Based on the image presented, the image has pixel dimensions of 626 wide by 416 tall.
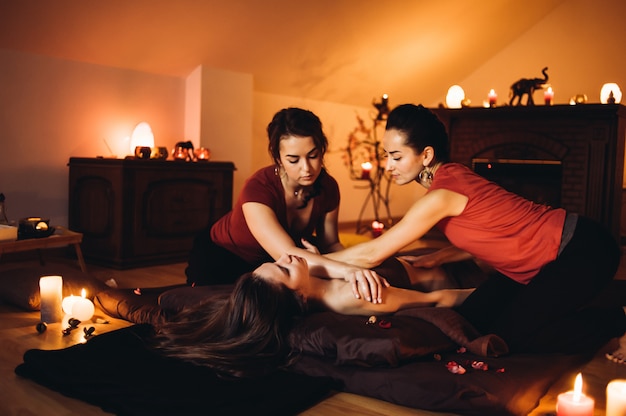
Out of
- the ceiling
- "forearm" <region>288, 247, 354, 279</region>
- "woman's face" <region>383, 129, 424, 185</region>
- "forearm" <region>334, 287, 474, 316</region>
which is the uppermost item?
the ceiling

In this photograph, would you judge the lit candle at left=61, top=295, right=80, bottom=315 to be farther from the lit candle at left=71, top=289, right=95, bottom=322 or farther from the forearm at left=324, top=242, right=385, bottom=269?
the forearm at left=324, top=242, right=385, bottom=269

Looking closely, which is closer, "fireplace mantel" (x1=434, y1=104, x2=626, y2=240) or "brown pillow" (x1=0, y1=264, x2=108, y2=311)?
"brown pillow" (x1=0, y1=264, x2=108, y2=311)

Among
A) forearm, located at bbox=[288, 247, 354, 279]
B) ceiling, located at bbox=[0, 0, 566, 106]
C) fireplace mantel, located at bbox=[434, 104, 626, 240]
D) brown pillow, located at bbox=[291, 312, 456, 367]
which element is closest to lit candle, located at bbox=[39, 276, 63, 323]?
forearm, located at bbox=[288, 247, 354, 279]

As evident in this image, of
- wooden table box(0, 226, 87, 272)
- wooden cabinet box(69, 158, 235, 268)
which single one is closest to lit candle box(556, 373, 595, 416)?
wooden table box(0, 226, 87, 272)

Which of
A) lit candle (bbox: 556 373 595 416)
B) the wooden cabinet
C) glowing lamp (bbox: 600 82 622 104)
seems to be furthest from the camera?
glowing lamp (bbox: 600 82 622 104)

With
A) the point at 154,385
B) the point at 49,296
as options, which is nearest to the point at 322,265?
the point at 154,385

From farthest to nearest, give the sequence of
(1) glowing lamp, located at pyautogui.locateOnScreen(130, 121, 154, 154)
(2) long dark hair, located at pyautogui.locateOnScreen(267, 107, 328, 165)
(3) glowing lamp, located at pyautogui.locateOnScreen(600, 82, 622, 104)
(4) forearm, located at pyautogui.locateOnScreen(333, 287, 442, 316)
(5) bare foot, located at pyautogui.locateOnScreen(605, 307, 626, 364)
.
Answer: (3) glowing lamp, located at pyautogui.locateOnScreen(600, 82, 622, 104), (1) glowing lamp, located at pyautogui.locateOnScreen(130, 121, 154, 154), (2) long dark hair, located at pyautogui.locateOnScreen(267, 107, 328, 165), (5) bare foot, located at pyautogui.locateOnScreen(605, 307, 626, 364), (4) forearm, located at pyautogui.locateOnScreen(333, 287, 442, 316)

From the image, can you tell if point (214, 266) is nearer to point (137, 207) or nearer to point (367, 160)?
point (137, 207)

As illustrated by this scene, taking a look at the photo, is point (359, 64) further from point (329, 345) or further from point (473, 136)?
point (329, 345)

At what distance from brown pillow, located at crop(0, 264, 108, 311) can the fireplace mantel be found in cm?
360

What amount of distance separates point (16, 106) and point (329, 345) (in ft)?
9.45

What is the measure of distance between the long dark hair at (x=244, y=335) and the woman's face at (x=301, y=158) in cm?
54

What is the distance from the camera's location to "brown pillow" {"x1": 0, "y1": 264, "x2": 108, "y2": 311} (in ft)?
9.12

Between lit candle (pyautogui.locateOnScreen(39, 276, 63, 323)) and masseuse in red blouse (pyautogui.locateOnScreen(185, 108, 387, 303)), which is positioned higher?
masseuse in red blouse (pyautogui.locateOnScreen(185, 108, 387, 303))
